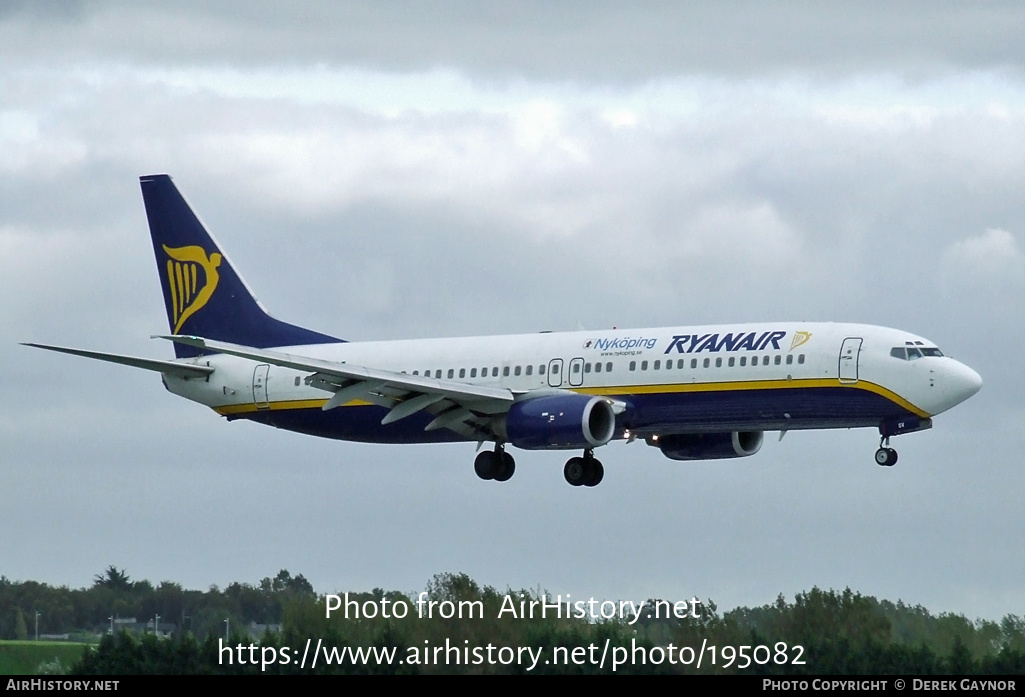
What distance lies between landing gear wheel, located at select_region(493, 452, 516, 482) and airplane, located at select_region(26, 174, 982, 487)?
0.26 feet

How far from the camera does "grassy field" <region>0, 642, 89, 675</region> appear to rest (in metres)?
75.2

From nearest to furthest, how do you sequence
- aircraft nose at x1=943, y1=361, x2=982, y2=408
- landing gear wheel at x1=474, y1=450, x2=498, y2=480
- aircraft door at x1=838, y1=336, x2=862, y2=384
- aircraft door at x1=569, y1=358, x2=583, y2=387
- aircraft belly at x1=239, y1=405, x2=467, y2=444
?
aircraft nose at x1=943, y1=361, x2=982, y2=408 → aircraft door at x1=838, y1=336, x2=862, y2=384 → aircraft door at x1=569, y1=358, x2=583, y2=387 → landing gear wheel at x1=474, y1=450, x2=498, y2=480 → aircraft belly at x1=239, y1=405, x2=467, y2=444

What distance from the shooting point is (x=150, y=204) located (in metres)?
92.4

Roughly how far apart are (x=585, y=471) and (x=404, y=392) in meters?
7.64

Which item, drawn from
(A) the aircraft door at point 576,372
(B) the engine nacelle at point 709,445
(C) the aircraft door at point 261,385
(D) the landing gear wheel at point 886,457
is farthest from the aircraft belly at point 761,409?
(C) the aircraft door at point 261,385

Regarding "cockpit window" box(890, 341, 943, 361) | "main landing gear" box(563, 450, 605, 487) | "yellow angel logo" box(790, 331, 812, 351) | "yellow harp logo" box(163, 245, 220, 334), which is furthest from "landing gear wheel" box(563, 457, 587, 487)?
"yellow harp logo" box(163, 245, 220, 334)

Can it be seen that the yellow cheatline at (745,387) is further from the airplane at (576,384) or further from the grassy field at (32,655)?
the grassy field at (32,655)

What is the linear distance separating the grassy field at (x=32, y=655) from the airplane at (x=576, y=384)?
1036 cm

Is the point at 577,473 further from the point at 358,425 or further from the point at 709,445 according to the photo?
the point at 358,425

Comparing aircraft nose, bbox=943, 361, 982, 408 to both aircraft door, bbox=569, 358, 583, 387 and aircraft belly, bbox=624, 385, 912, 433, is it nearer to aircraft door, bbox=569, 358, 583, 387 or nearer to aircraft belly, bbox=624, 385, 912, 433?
aircraft belly, bbox=624, 385, 912, 433

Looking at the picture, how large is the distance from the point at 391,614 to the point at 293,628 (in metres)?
3.38

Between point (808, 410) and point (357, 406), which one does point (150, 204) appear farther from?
point (808, 410)

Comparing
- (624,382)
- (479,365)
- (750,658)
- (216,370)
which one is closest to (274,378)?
(216,370)
